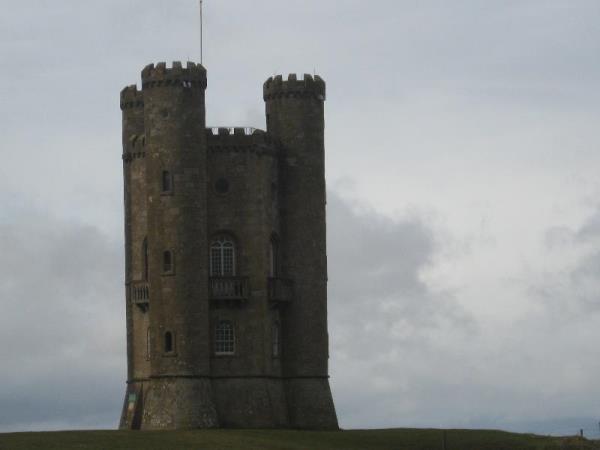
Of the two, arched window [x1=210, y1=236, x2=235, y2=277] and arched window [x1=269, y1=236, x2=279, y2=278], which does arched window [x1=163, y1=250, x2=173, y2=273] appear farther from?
arched window [x1=269, y1=236, x2=279, y2=278]

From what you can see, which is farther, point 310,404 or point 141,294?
point 310,404

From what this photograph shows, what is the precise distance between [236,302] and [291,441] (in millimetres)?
12621

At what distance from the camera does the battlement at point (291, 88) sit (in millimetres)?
101312

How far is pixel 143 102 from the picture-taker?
10075 cm

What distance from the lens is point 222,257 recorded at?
9762 centimetres

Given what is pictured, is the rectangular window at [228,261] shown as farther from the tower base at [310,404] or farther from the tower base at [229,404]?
the tower base at [310,404]

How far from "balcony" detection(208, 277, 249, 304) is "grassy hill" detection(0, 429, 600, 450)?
8882mm

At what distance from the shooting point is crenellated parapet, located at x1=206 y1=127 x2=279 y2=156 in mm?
97938

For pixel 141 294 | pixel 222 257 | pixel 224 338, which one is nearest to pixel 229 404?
pixel 224 338

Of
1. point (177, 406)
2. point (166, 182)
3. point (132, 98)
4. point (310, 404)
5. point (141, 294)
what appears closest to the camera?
point (177, 406)

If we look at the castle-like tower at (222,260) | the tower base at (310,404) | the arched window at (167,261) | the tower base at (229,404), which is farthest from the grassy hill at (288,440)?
the arched window at (167,261)

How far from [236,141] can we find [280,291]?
862 cm

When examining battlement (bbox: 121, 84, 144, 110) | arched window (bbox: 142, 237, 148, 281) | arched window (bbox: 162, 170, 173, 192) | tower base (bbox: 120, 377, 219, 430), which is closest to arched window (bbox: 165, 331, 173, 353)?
tower base (bbox: 120, 377, 219, 430)

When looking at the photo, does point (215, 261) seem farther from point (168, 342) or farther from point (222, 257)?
point (168, 342)
